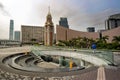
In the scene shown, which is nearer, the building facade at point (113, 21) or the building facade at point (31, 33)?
the building facade at point (31, 33)

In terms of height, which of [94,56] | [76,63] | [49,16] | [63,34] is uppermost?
[49,16]

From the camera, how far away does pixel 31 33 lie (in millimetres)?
125062

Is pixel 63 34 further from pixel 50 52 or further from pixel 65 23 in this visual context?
pixel 65 23

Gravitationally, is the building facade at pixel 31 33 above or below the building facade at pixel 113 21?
below

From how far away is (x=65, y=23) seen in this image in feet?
640

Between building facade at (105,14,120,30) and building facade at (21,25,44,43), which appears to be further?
building facade at (105,14,120,30)

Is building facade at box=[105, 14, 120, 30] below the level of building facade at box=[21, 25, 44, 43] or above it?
above

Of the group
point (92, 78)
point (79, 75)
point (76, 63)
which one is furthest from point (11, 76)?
point (76, 63)

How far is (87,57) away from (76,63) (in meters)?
1.61

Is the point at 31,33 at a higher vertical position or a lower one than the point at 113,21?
lower

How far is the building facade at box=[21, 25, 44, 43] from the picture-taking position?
120094 mm

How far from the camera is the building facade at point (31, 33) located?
394 ft

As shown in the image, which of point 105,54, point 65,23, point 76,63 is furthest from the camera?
point 65,23

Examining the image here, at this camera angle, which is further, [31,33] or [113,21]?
[113,21]
